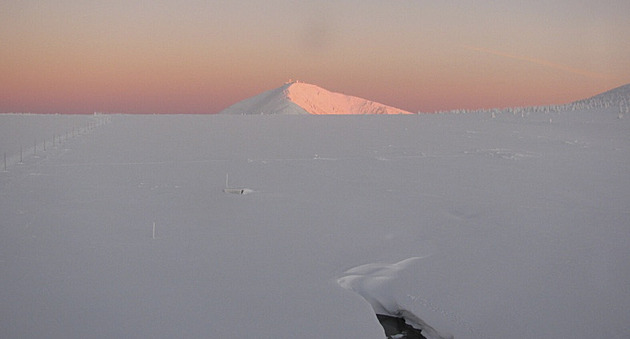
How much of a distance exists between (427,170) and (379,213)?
Result: 365 centimetres

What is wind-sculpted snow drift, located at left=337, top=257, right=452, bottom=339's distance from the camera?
4604 millimetres

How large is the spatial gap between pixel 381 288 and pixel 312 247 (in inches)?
47.2

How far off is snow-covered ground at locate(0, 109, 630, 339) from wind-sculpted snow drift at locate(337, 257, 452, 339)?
0.02 metres

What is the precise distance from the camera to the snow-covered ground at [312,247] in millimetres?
4309

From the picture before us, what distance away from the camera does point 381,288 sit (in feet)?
16.7

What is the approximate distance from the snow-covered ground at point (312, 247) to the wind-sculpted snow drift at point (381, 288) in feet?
0.07

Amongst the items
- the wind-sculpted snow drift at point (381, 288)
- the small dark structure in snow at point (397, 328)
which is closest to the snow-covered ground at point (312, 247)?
the wind-sculpted snow drift at point (381, 288)

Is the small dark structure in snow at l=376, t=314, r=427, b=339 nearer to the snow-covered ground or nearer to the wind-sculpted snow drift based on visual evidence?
the wind-sculpted snow drift

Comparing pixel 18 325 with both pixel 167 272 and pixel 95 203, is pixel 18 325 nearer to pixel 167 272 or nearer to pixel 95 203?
pixel 167 272

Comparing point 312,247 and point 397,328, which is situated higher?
point 312,247

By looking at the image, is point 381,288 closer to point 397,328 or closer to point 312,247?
point 397,328

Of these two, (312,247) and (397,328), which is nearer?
(397,328)

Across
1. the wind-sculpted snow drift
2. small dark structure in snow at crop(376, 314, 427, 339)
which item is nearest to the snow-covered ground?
the wind-sculpted snow drift

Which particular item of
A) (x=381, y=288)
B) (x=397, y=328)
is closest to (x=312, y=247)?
(x=381, y=288)
